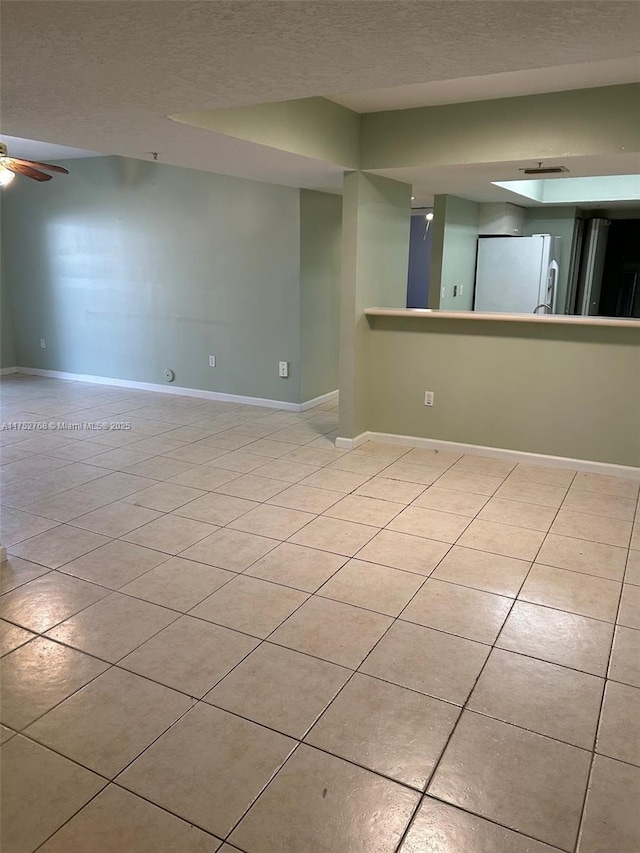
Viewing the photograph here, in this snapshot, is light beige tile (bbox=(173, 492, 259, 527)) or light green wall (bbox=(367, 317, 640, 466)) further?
light green wall (bbox=(367, 317, 640, 466))

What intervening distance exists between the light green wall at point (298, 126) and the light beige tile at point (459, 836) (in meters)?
2.78

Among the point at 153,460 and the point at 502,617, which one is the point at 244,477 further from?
the point at 502,617

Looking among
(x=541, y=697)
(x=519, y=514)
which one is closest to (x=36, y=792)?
(x=541, y=697)

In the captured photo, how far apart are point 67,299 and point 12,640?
214 inches

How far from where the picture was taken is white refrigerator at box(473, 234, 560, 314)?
6113mm

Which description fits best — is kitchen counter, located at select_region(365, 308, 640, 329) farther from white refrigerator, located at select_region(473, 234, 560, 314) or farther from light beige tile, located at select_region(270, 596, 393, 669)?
light beige tile, located at select_region(270, 596, 393, 669)

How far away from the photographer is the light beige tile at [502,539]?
9.95 feet

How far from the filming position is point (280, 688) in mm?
2047

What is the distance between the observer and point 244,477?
13.3 feet

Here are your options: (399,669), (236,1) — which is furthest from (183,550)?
(236,1)

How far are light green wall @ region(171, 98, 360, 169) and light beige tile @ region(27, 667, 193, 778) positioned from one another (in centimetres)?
233

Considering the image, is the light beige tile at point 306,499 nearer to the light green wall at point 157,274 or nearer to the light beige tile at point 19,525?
the light beige tile at point 19,525

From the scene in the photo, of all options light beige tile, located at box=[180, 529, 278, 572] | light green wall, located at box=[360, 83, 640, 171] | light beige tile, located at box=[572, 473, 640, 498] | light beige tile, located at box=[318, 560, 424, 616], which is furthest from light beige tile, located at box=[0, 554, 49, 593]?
light green wall, located at box=[360, 83, 640, 171]

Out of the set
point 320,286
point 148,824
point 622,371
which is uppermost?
point 320,286
